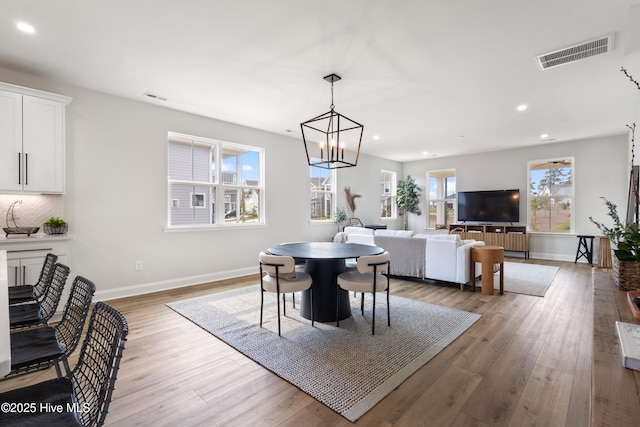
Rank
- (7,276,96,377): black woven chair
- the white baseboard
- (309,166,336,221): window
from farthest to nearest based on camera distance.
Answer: (309,166,336,221): window, the white baseboard, (7,276,96,377): black woven chair

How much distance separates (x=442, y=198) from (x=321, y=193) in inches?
166

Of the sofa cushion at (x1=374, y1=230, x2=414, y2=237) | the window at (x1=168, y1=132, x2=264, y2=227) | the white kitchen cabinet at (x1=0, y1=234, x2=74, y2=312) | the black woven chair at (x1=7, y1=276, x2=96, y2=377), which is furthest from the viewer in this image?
the sofa cushion at (x1=374, y1=230, x2=414, y2=237)

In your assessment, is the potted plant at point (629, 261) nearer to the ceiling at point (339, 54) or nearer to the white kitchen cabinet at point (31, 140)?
the ceiling at point (339, 54)

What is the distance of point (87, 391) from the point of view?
4.09 ft

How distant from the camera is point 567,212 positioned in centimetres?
702

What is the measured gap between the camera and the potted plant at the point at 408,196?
9.14 meters

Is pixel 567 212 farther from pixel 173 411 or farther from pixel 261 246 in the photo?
pixel 173 411

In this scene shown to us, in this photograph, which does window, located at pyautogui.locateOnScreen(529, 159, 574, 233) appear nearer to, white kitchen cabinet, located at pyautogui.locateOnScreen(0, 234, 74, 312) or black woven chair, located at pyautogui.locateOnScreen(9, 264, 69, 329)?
black woven chair, located at pyautogui.locateOnScreen(9, 264, 69, 329)

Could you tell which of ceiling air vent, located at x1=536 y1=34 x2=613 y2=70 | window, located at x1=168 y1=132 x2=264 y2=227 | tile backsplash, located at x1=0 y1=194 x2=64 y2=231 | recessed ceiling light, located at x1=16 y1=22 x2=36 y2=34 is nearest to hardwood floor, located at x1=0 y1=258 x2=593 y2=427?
tile backsplash, located at x1=0 y1=194 x2=64 y2=231

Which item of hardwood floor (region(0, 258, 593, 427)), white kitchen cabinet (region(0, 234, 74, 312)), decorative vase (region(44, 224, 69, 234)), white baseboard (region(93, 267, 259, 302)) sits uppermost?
decorative vase (region(44, 224, 69, 234))

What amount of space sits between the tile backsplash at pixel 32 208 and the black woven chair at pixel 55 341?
2476mm

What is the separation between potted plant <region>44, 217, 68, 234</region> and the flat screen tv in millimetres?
8461

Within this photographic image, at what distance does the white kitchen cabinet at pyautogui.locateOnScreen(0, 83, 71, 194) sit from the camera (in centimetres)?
312

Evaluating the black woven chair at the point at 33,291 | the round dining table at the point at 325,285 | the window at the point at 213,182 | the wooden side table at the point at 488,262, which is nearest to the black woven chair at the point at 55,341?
the black woven chair at the point at 33,291
